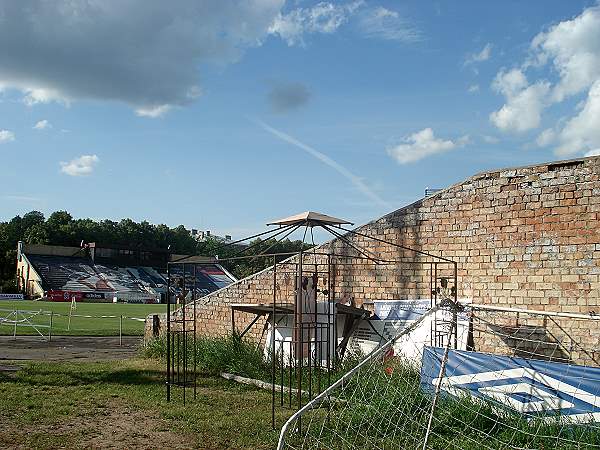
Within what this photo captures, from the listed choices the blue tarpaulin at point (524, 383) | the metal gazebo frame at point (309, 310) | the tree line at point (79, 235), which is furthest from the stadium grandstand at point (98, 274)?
the blue tarpaulin at point (524, 383)

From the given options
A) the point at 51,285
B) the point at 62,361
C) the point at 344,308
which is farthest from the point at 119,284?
the point at 344,308

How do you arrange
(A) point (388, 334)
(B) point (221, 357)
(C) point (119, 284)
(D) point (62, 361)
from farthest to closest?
(C) point (119, 284) < (D) point (62, 361) < (B) point (221, 357) < (A) point (388, 334)

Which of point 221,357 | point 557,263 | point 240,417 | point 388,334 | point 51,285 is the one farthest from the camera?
point 51,285

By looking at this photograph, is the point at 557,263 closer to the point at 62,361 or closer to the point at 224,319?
the point at 224,319

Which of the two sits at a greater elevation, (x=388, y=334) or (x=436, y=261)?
(x=436, y=261)

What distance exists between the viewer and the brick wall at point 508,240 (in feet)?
36.3

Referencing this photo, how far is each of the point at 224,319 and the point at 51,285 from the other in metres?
57.5

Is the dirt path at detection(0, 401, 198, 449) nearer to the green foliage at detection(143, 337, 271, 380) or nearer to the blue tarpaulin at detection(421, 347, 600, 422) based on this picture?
the green foliage at detection(143, 337, 271, 380)

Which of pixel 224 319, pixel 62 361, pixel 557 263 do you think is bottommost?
pixel 62 361

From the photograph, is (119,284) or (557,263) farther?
(119,284)

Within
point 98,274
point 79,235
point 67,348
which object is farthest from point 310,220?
point 79,235

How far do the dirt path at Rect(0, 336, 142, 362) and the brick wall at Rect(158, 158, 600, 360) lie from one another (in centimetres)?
796

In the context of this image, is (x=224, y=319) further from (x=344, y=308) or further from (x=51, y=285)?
(x=51, y=285)

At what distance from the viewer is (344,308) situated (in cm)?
1370
